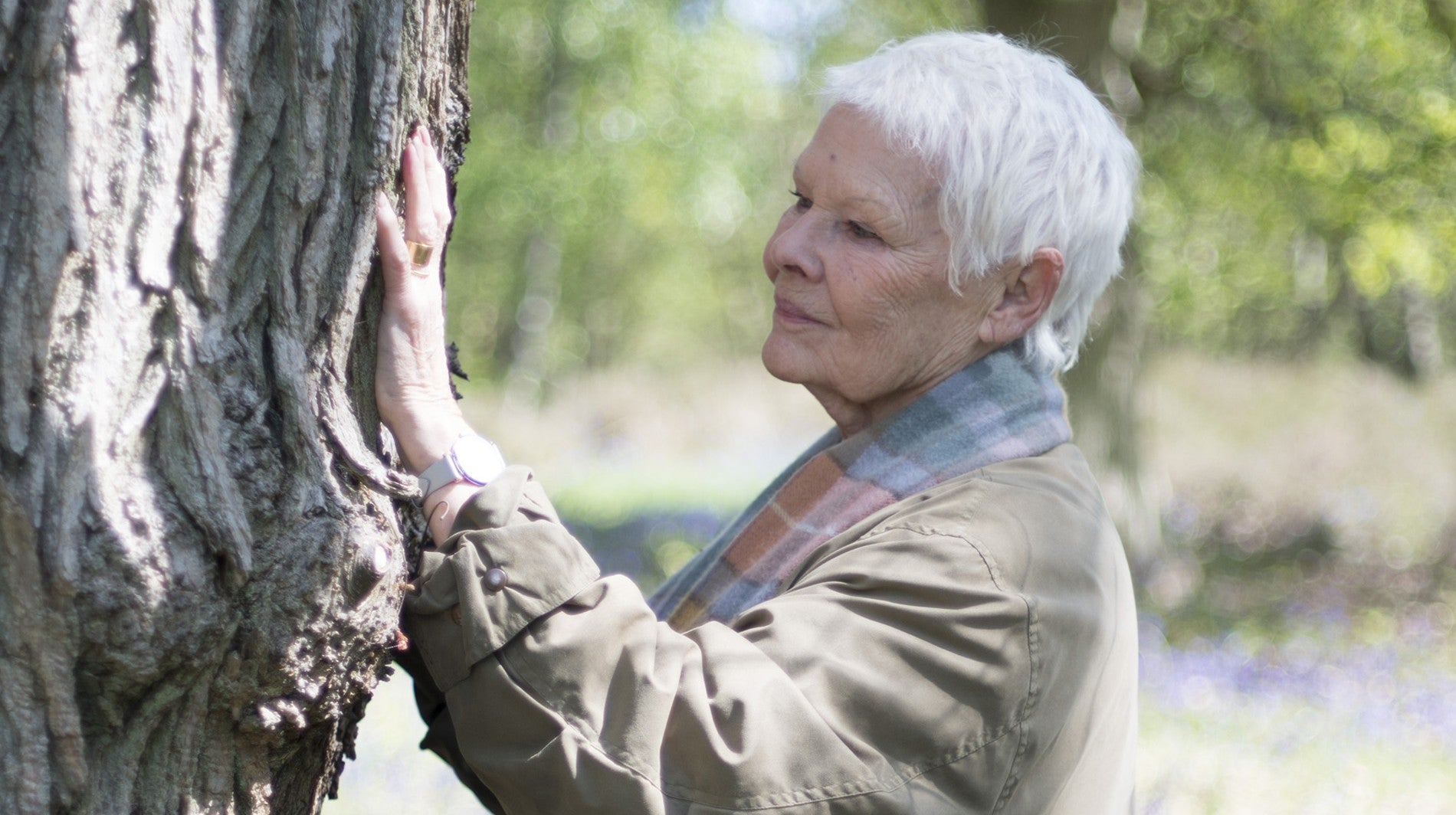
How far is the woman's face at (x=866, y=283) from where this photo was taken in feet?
6.89

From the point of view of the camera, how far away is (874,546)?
1.75 m

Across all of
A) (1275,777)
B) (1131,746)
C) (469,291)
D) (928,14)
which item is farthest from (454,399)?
(469,291)

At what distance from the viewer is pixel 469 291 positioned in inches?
959

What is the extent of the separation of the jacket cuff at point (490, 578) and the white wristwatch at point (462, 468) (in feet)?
0.13

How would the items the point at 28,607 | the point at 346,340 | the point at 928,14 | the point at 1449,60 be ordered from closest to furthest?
the point at 28,607 → the point at 346,340 → the point at 1449,60 → the point at 928,14

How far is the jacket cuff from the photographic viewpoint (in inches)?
61.5

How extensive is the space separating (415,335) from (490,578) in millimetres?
359

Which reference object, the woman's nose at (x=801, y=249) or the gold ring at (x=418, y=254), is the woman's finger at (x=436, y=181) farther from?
the woman's nose at (x=801, y=249)

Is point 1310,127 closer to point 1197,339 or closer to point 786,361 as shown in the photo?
point 786,361

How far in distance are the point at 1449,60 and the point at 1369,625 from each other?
3810 mm

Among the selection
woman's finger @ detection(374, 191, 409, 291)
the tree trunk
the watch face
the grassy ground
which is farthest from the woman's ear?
the tree trunk

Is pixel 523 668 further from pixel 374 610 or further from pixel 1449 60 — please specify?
pixel 1449 60

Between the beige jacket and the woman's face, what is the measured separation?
480 millimetres

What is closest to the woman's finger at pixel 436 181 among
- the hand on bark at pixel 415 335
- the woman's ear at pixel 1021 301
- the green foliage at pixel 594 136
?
the hand on bark at pixel 415 335
